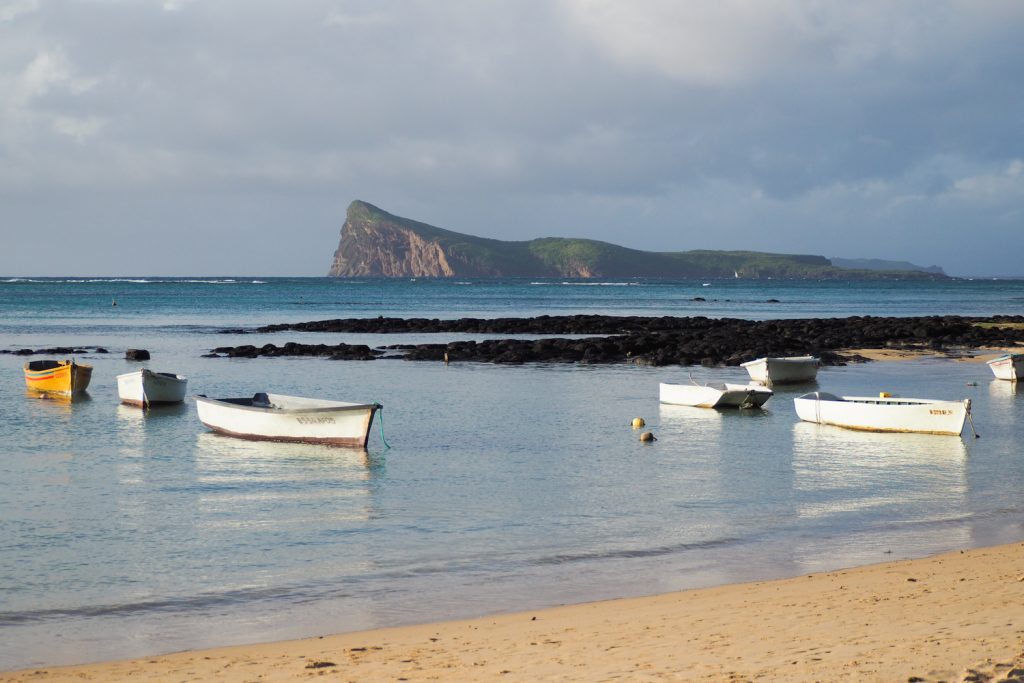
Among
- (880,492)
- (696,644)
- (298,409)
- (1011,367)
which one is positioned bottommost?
(880,492)

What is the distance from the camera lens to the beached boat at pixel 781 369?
3444 cm

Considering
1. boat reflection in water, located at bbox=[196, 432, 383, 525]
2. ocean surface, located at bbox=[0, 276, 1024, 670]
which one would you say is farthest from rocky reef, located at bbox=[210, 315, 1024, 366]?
boat reflection in water, located at bbox=[196, 432, 383, 525]

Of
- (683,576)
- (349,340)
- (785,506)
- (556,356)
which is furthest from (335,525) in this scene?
(349,340)

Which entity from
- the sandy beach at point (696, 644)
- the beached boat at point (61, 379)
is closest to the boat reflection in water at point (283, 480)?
the sandy beach at point (696, 644)

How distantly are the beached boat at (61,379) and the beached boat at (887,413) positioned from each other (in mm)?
20797

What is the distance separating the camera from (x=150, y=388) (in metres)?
28.9

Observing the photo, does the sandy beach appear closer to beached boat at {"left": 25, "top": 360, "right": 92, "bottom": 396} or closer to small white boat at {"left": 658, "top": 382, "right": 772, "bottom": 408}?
small white boat at {"left": 658, "top": 382, "right": 772, "bottom": 408}

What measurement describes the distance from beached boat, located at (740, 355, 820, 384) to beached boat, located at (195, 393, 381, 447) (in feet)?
54.1

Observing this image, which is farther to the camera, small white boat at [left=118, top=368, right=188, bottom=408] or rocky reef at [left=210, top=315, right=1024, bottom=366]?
rocky reef at [left=210, top=315, right=1024, bottom=366]

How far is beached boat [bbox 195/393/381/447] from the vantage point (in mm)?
21672

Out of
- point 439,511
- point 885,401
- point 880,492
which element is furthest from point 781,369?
point 439,511

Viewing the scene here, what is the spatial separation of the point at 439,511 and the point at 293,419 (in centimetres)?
756

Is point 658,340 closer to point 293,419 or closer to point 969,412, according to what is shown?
point 969,412

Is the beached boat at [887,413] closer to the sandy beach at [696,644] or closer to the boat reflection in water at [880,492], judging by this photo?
the boat reflection in water at [880,492]
